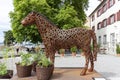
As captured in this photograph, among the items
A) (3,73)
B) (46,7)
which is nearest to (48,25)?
(3,73)

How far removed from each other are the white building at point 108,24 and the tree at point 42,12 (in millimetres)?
4266

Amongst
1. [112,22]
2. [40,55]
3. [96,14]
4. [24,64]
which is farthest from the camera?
[96,14]

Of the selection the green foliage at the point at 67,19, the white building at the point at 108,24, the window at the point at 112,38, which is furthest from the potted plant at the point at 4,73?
the window at the point at 112,38

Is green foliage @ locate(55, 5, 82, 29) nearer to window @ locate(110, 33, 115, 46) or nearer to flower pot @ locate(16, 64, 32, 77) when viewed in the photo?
window @ locate(110, 33, 115, 46)

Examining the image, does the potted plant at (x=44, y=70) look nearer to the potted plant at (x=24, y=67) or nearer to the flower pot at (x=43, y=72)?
the flower pot at (x=43, y=72)

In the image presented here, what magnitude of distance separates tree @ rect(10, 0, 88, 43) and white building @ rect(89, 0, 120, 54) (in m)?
4.27

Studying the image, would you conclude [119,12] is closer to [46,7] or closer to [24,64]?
[46,7]

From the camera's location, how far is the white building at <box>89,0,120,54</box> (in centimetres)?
2976

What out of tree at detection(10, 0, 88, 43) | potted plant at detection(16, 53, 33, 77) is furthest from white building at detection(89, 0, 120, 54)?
potted plant at detection(16, 53, 33, 77)

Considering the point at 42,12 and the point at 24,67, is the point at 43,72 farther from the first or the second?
the point at 42,12

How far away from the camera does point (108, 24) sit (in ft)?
114

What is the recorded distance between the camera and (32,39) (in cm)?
3014

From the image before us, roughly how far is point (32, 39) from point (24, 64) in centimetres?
2113

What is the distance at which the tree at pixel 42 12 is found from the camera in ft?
89.3
